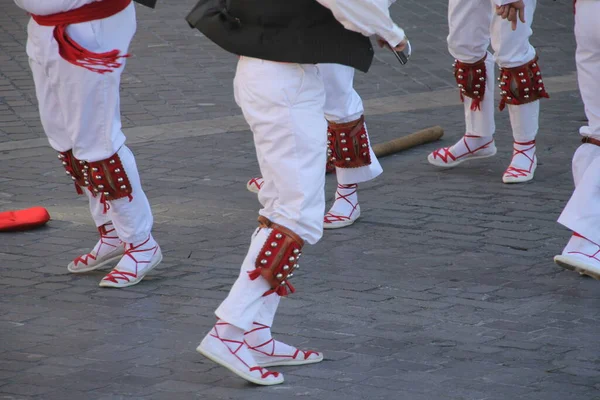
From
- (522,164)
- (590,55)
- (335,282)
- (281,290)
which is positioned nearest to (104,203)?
(335,282)

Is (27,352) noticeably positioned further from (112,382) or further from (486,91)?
(486,91)

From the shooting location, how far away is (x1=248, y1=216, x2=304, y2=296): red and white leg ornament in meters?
4.01

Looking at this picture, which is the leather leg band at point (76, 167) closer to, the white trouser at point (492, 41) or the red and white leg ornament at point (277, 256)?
the red and white leg ornament at point (277, 256)

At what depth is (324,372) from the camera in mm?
4160

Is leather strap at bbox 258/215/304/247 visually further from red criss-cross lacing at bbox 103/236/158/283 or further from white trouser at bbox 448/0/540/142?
white trouser at bbox 448/0/540/142

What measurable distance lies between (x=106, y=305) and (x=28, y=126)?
359 cm

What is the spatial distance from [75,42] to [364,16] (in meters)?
1.55

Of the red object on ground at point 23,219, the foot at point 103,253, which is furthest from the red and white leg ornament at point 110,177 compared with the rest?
the red object on ground at point 23,219

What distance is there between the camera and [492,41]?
671 cm

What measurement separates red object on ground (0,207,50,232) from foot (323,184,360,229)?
1.48 m

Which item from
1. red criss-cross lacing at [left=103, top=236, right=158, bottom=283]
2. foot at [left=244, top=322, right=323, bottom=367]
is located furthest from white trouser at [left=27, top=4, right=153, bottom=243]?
foot at [left=244, top=322, right=323, bottom=367]

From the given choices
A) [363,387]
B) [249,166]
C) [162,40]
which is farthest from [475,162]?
[162,40]

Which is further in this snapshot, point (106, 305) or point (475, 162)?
point (475, 162)

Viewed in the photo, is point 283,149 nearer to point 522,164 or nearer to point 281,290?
point 281,290
